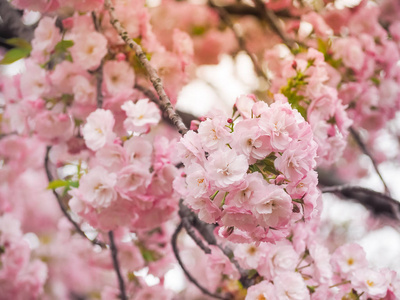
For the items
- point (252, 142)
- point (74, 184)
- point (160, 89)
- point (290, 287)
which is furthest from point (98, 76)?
point (290, 287)

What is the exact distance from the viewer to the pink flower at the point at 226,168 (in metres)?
0.78

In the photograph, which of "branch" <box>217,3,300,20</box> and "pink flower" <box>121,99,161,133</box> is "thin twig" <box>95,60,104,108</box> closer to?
"pink flower" <box>121,99,161,133</box>

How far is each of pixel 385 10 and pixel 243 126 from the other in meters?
2.13

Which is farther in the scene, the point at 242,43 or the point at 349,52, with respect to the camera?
the point at 242,43

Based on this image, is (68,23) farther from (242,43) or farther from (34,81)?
(242,43)

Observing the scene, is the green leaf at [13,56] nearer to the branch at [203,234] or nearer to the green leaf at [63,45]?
the green leaf at [63,45]

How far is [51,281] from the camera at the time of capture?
4.55 m

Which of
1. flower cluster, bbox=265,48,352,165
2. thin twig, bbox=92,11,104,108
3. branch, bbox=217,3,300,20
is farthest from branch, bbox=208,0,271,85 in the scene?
thin twig, bbox=92,11,104,108

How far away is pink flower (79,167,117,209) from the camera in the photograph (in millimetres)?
1166

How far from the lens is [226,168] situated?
2.59 feet

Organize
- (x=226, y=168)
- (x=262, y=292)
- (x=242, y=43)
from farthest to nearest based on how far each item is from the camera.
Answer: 1. (x=242, y=43)
2. (x=262, y=292)
3. (x=226, y=168)

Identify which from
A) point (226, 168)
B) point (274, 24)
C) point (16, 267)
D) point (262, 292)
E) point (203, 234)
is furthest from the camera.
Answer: point (274, 24)

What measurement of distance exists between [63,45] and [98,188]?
1.75 ft

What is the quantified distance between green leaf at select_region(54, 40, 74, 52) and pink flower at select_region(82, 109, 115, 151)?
1.03ft
